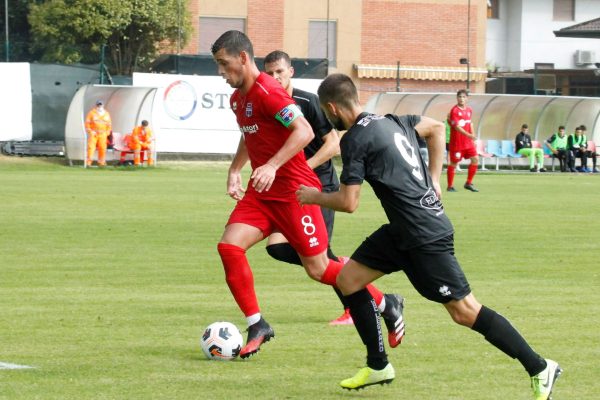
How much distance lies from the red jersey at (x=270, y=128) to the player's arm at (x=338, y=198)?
45.5 inches

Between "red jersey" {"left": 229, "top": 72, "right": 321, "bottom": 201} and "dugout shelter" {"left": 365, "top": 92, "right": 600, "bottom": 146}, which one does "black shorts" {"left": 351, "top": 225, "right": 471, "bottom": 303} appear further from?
"dugout shelter" {"left": 365, "top": 92, "right": 600, "bottom": 146}

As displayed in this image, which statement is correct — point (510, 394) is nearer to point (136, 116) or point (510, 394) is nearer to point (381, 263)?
point (381, 263)

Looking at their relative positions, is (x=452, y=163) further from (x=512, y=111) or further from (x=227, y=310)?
(x=512, y=111)

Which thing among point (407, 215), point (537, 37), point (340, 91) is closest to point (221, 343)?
Result: point (407, 215)

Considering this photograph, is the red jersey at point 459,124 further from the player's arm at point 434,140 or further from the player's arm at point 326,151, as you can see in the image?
the player's arm at point 434,140

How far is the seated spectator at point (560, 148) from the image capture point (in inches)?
1567

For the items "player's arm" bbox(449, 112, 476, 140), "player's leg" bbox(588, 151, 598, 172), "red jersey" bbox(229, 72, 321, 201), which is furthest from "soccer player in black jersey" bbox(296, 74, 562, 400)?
"player's leg" bbox(588, 151, 598, 172)

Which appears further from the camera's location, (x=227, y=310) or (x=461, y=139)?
(x=461, y=139)

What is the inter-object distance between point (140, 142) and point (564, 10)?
40681 millimetres

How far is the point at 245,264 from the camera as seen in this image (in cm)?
800

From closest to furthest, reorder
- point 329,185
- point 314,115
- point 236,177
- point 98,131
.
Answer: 1. point 236,177
2. point 314,115
3. point 329,185
4. point 98,131

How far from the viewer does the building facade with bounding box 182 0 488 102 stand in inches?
2023

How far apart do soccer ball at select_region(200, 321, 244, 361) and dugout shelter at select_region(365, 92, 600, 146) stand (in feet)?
112

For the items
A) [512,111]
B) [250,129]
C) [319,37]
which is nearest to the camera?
[250,129]
